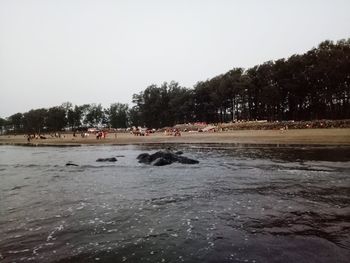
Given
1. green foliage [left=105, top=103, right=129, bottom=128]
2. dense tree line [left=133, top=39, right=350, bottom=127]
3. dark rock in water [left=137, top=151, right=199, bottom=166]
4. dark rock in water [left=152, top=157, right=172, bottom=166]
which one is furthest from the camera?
green foliage [left=105, top=103, right=129, bottom=128]

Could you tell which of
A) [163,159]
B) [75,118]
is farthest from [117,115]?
[163,159]

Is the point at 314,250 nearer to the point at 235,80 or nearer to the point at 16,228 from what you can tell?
the point at 16,228

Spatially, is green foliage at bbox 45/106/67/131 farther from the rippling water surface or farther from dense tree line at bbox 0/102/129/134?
the rippling water surface

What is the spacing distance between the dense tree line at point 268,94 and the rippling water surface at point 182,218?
2430 inches

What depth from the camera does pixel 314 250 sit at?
29.6 feet

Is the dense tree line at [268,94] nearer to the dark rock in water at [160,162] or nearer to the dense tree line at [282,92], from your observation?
the dense tree line at [282,92]

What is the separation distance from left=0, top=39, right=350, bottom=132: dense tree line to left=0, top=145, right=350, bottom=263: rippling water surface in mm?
61723

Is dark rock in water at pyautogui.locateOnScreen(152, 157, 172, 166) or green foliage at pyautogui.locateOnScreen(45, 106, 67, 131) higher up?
green foliage at pyautogui.locateOnScreen(45, 106, 67, 131)

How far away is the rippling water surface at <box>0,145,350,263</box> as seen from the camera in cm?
934

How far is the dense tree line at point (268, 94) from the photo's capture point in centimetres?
7794

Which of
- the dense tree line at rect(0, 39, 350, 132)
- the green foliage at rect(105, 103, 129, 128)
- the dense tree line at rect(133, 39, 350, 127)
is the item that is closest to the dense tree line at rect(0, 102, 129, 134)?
the green foliage at rect(105, 103, 129, 128)

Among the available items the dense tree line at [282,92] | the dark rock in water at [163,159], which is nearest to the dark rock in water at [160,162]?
the dark rock in water at [163,159]

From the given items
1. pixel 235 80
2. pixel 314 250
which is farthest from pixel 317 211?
pixel 235 80

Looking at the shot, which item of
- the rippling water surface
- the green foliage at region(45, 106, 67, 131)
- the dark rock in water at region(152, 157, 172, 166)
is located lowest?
the rippling water surface
